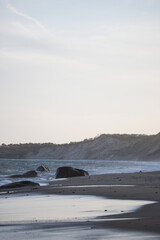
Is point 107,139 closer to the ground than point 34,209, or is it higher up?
higher up

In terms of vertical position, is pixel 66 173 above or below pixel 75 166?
below

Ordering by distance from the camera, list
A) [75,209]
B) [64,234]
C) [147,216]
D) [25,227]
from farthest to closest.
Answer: [75,209] < [147,216] < [25,227] < [64,234]

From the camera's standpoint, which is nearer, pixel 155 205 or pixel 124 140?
pixel 155 205

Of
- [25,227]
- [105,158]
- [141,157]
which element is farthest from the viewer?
[105,158]

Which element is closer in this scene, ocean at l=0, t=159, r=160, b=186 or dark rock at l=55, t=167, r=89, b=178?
ocean at l=0, t=159, r=160, b=186

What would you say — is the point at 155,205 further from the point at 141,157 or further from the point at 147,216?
the point at 141,157

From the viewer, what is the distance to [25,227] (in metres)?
8.00

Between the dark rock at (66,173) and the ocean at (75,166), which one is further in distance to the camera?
the dark rock at (66,173)

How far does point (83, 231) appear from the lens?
741cm

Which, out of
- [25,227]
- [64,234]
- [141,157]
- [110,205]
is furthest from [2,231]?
[141,157]

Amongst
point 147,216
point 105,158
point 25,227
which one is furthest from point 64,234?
point 105,158

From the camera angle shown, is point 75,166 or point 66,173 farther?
point 75,166

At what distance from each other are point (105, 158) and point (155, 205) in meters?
176

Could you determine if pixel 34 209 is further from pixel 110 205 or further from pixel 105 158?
pixel 105 158
